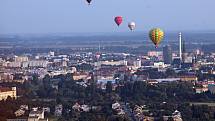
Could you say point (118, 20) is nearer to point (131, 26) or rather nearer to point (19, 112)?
point (131, 26)

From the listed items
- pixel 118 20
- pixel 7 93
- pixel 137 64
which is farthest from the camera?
pixel 137 64

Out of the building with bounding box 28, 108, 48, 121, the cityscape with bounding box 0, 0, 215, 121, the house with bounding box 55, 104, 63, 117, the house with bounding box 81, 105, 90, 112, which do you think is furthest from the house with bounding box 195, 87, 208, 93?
the building with bounding box 28, 108, 48, 121

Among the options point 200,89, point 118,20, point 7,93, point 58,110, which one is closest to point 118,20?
point 118,20

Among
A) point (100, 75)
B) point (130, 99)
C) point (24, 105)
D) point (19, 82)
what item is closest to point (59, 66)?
point (100, 75)

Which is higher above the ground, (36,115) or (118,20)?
(118,20)

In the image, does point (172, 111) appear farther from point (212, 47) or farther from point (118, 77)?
point (212, 47)

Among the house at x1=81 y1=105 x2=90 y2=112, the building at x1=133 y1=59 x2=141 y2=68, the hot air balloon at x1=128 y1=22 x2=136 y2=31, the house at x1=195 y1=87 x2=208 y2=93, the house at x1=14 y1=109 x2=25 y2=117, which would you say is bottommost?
the building at x1=133 y1=59 x2=141 y2=68

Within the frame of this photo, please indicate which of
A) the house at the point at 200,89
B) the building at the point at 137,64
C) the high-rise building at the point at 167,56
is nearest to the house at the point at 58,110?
the house at the point at 200,89

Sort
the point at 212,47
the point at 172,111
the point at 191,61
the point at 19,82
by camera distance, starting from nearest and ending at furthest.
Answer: the point at 172,111, the point at 19,82, the point at 191,61, the point at 212,47

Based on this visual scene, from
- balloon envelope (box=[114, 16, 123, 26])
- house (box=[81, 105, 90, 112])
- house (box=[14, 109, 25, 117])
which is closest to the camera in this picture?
balloon envelope (box=[114, 16, 123, 26])

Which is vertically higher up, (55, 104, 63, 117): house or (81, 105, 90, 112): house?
(55, 104, 63, 117): house

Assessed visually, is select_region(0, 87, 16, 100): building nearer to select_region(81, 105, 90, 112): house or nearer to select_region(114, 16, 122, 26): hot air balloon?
select_region(81, 105, 90, 112): house
